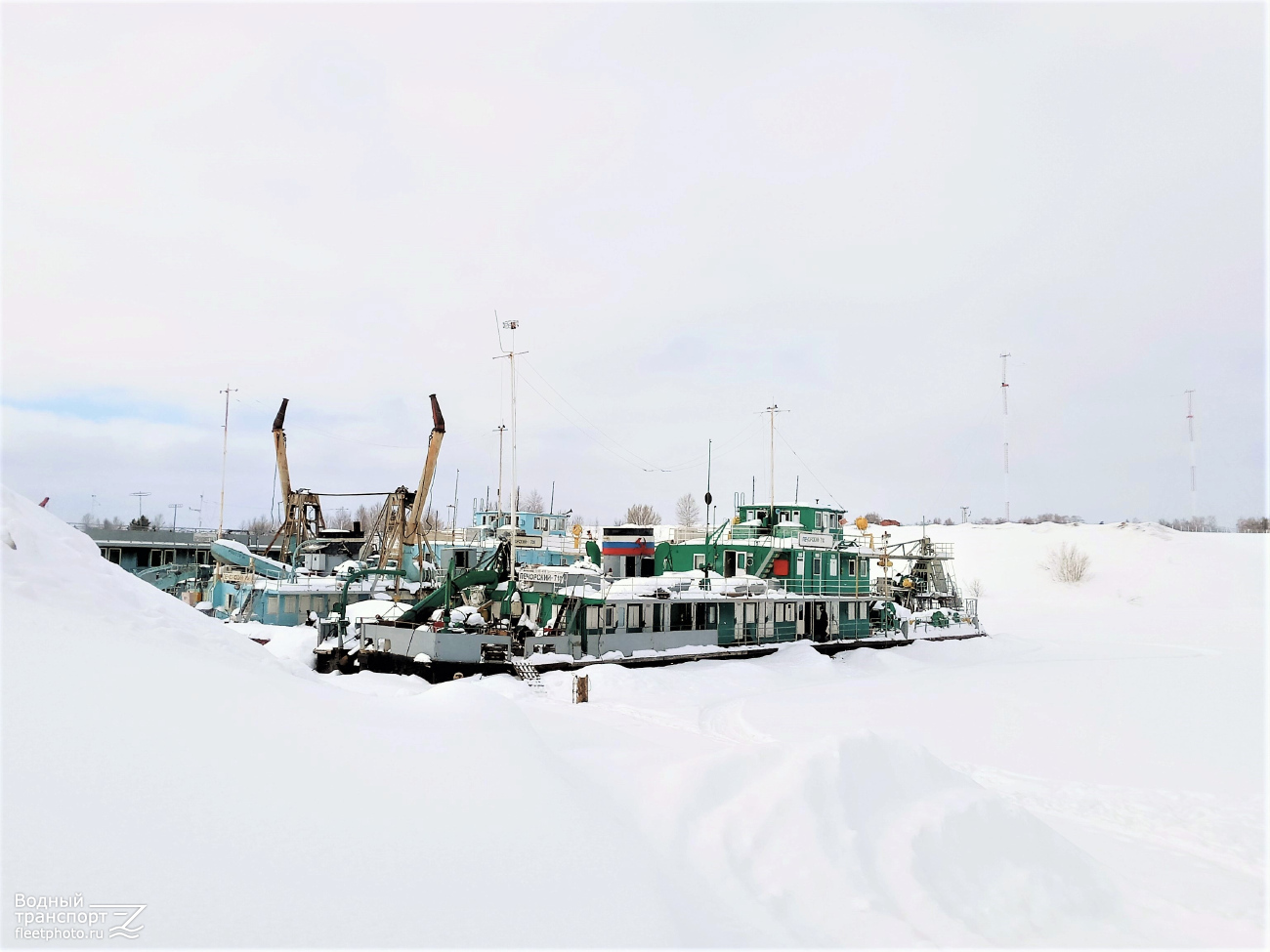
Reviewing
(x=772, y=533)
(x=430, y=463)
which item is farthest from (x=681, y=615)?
(x=430, y=463)

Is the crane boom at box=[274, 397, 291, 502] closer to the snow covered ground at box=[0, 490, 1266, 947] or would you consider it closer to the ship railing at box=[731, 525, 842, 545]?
the ship railing at box=[731, 525, 842, 545]

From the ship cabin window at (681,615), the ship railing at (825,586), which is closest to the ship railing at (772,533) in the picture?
the ship railing at (825,586)

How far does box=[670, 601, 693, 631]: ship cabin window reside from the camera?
3319cm

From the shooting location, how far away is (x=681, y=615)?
110 ft

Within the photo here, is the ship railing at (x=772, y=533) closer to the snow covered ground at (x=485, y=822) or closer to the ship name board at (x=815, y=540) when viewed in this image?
the ship name board at (x=815, y=540)

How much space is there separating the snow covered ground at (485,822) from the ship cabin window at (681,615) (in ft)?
61.1

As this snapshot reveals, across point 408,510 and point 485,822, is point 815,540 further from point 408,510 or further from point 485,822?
point 485,822

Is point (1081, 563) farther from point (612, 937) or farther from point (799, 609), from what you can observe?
point (612, 937)

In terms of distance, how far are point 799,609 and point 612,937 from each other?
34.4m

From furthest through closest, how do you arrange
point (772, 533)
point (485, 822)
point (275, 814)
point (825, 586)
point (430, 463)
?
point (430, 463) → point (772, 533) → point (825, 586) → point (485, 822) → point (275, 814)

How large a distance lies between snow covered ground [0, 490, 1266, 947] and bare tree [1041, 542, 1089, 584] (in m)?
79.6

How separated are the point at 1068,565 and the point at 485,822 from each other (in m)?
94.7

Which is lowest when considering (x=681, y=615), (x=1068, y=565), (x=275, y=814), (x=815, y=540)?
(x=1068, y=565)

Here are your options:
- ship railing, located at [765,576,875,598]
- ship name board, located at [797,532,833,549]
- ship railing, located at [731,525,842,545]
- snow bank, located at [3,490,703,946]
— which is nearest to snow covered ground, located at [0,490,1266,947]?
snow bank, located at [3,490,703,946]
